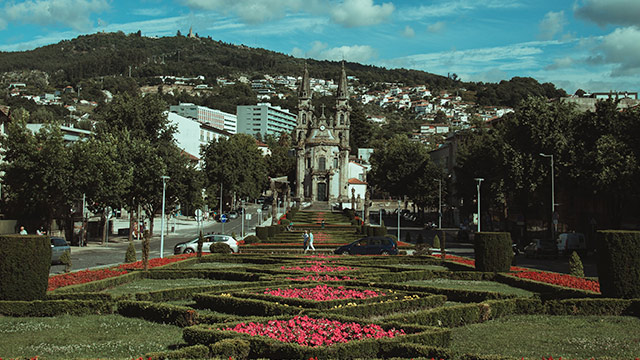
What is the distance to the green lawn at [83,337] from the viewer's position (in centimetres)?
1086

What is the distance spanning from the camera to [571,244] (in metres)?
38.2

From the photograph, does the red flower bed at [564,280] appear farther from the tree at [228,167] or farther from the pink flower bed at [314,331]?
the tree at [228,167]

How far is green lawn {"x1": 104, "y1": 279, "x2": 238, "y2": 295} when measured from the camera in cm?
1942

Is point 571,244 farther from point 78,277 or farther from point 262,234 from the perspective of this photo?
point 78,277

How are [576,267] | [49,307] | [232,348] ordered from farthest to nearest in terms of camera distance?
[576,267], [49,307], [232,348]

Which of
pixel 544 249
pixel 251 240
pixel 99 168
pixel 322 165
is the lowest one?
pixel 544 249

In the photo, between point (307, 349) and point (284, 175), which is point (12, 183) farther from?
point (284, 175)

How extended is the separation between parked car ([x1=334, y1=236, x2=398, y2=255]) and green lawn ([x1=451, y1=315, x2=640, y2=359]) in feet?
60.2

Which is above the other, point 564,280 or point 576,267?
point 576,267

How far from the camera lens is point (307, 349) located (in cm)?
963

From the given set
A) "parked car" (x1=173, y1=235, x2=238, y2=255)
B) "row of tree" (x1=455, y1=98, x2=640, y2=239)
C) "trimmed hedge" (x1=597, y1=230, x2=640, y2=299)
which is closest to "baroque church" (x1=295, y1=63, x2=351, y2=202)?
"row of tree" (x1=455, y1=98, x2=640, y2=239)

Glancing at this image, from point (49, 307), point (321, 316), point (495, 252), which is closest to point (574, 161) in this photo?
point (495, 252)

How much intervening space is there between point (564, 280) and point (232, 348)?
14609mm

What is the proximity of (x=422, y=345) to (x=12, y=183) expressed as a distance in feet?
131
